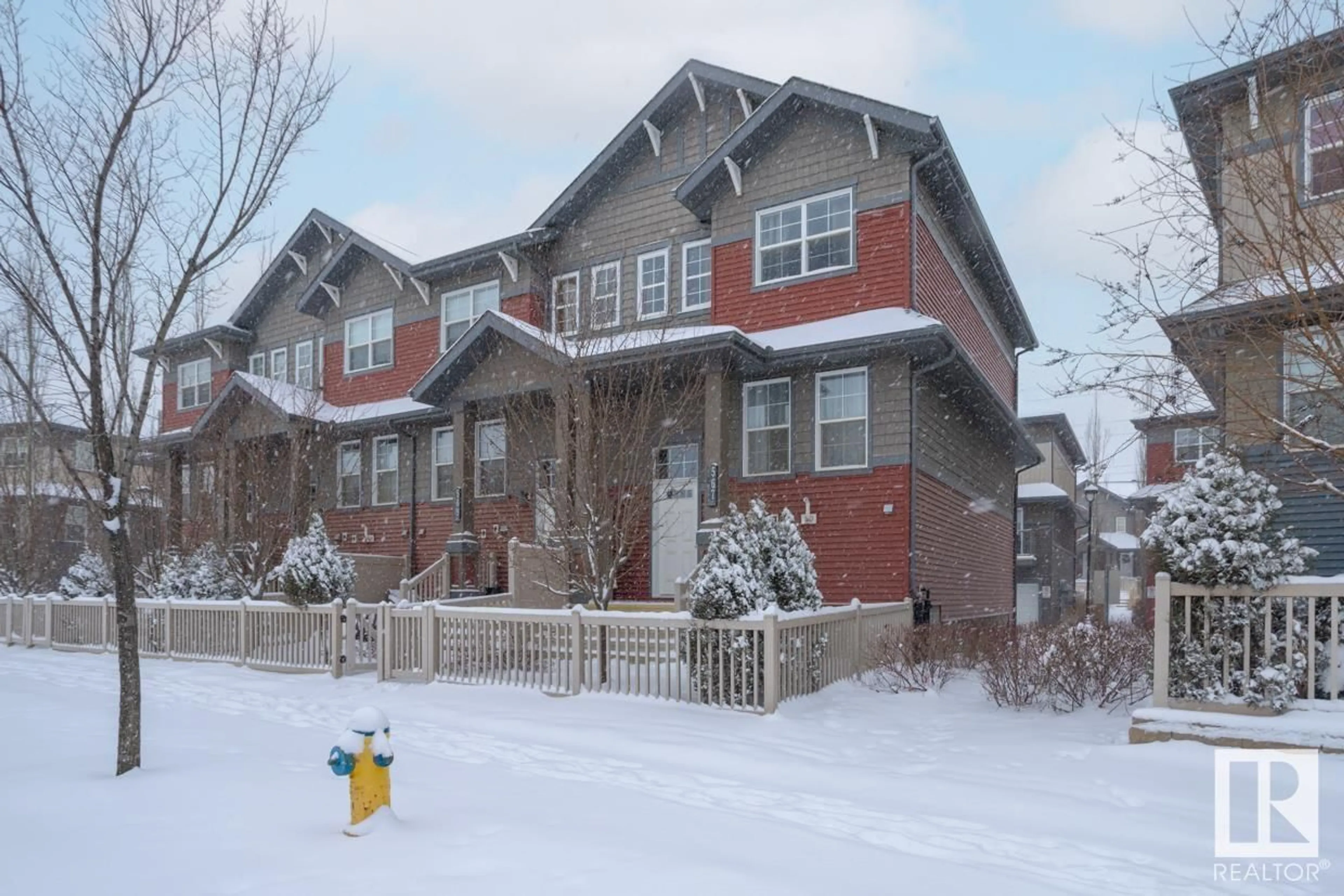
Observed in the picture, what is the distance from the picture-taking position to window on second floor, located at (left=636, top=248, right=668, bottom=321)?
Answer: 17062mm

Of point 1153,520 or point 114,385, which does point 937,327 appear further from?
point 114,385

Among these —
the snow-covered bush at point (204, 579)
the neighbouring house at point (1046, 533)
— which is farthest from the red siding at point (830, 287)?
the neighbouring house at point (1046, 533)

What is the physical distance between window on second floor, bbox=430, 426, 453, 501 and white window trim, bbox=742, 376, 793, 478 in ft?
24.0

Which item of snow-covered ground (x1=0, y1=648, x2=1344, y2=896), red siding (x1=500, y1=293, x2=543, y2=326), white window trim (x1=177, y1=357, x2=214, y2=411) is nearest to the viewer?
snow-covered ground (x1=0, y1=648, x2=1344, y2=896)

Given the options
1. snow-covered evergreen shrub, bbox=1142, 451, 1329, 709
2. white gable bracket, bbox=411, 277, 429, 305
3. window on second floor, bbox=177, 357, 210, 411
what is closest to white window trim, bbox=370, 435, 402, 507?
white gable bracket, bbox=411, 277, 429, 305

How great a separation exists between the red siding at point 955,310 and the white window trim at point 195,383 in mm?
20041

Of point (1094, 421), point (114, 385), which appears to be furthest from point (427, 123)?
point (1094, 421)

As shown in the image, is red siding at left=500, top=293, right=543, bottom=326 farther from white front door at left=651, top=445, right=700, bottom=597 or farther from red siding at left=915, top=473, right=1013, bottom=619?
red siding at left=915, top=473, right=1013, bottom=619

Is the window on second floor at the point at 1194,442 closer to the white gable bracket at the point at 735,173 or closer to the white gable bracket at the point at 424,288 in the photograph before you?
the white gable bracket at the point at 735,173

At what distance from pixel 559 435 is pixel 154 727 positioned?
21.6ft

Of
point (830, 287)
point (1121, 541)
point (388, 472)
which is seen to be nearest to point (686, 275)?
point (830, 287)

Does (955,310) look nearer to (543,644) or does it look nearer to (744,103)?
(744,103)

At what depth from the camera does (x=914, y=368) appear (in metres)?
14.1

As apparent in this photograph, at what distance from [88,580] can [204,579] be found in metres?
5.18
